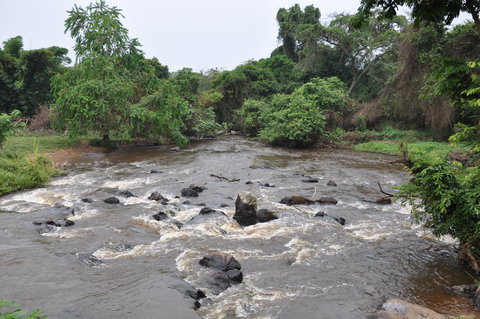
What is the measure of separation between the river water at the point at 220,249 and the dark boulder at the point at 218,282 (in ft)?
0.34

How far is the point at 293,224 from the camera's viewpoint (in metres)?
10.0

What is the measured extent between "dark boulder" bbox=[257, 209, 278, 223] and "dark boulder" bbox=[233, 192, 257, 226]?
148mm

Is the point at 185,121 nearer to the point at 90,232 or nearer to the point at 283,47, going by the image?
the point at 90,232

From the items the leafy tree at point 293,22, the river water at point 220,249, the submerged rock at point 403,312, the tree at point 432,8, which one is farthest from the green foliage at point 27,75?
the submerged rock at point 403,312

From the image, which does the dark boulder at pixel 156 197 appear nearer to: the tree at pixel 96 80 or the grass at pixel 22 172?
the grass at pixel 22 172

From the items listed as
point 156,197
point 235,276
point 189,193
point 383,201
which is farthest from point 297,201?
point 235,276

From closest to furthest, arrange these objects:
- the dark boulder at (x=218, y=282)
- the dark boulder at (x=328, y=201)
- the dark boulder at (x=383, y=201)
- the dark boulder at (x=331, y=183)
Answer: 1. the dark boulder at (x=218, y=282)
2. the dark boulder at (x=383, y=201)
3. the dark boulder at (x=328, y=201)
4. the dark boulder at (x=331, y=183)

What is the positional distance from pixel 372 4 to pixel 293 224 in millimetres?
6141

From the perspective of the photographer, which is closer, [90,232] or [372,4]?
[372,4]

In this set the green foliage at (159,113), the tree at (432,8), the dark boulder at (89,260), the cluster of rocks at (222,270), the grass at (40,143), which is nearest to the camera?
the tree at (432,8)

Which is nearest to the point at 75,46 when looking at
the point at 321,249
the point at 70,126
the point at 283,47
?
the point at 70,126

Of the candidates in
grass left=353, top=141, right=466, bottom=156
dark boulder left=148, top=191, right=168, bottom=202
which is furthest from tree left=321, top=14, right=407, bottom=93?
dark boulder left=148, top=191, right=168, bottom=202

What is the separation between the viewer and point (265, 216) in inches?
407

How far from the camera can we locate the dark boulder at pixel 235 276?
664cm
